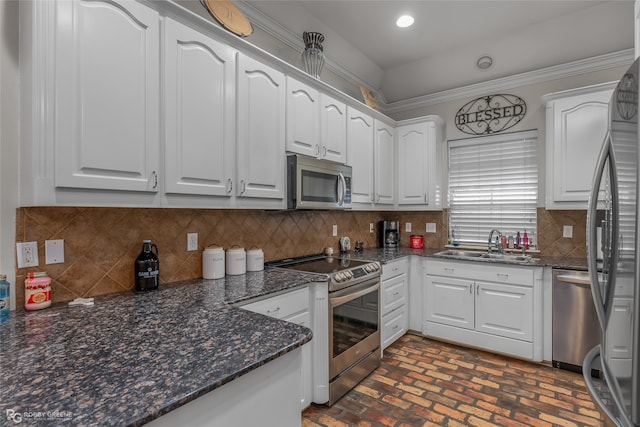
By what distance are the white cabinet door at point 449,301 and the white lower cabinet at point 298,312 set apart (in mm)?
1704

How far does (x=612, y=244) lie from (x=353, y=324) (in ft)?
5.46

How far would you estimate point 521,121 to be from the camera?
11.1ft

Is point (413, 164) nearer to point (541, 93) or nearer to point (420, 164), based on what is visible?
point (420, 164)

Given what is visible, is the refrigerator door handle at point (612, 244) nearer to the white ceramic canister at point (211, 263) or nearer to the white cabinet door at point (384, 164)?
the white ceramic canister at point (211, 263)

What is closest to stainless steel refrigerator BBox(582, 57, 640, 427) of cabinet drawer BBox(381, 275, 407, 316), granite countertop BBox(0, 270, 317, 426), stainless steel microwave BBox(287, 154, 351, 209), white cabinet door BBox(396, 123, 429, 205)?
granite countertop BBox(0, 270, 317, 426)

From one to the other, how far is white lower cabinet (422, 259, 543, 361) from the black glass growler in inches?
101

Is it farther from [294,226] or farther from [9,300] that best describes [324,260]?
[9,300]

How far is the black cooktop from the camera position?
2.36m

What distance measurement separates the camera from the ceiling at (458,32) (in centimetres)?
268

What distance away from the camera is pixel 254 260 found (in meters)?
2.28

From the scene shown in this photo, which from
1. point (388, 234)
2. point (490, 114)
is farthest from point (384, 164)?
point (490, 114)

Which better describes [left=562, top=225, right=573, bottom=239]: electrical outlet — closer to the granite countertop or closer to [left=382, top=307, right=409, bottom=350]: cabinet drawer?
[left=382, top=307, right=409, bottom=350]: cabinet drawer

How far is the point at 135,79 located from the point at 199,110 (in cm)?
34

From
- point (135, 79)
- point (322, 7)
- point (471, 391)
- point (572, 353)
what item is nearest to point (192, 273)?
point (135, 79)
